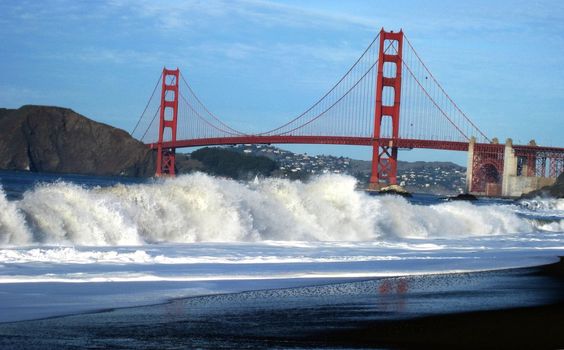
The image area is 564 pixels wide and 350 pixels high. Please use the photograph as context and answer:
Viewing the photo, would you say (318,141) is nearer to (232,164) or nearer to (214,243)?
(232,164)

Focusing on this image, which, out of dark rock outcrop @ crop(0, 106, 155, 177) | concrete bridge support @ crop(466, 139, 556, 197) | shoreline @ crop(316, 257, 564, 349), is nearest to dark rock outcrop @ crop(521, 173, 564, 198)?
concrete bridge support @ crop(466, 139, 556, 197)

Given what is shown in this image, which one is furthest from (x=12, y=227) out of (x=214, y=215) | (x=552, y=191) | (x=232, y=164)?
(x=232, y=164)

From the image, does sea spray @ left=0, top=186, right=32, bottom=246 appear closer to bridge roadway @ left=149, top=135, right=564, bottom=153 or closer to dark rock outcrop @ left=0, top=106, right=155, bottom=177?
bridge roadway @ left=149, top=135, right=564, bottom=153

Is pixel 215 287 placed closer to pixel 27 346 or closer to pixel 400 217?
pixel 27 346

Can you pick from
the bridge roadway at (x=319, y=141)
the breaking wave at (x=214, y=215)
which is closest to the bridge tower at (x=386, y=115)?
the bridge roadway at (x=319, y=141)

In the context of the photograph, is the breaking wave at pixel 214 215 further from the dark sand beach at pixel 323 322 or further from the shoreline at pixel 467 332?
the shoreline at pixel 467 332

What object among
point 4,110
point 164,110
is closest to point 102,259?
point 164,110
